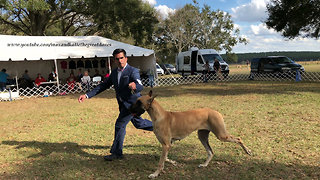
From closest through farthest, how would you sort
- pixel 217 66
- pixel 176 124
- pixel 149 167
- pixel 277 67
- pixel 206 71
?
pixel 176 124 → pixel 149 167 → pixel 277 67 → pixel 217 66 → pixel 206 71

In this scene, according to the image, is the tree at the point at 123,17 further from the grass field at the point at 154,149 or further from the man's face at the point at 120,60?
the man's face at the point at 120,60

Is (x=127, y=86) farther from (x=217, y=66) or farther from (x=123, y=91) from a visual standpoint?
(x=217, y=66)

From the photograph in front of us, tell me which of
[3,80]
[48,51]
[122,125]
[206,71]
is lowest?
[122,125]

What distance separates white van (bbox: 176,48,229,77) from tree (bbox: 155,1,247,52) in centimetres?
2125

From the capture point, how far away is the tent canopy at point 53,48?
52.1ft

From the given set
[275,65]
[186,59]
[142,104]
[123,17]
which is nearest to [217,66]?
[275,65]

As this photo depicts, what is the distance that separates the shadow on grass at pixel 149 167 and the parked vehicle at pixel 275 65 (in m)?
17.6

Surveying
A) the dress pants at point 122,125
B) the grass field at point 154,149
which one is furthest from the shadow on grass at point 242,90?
the dress pants at point 122,125

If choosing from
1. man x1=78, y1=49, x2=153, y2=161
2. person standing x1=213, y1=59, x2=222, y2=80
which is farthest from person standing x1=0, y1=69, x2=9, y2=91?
person standing x1=213, y1=59, x2=222, y2=80

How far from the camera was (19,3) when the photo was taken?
18.7 m

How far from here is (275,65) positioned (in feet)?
68.3

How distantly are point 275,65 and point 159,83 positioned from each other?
9.87 metres

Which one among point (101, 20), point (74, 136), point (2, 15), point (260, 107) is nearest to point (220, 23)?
point (101, 20)

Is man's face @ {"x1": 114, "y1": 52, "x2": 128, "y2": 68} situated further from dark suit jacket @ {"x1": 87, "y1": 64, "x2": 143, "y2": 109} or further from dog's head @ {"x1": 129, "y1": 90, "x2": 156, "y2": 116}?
dog's head @ {"x1": 129, "y1": 90, "x2": 156, "y2": 116}
